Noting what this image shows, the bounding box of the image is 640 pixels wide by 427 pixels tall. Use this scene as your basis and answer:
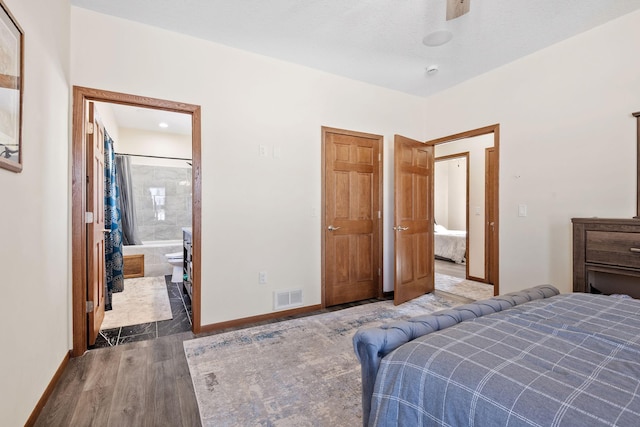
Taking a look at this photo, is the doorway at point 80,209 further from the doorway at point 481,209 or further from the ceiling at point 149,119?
the doorway at point 481,209

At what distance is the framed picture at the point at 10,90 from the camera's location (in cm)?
128

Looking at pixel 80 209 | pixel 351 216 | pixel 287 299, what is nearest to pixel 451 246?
pixel 351 216

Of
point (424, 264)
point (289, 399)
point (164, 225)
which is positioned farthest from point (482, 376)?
point (164, 225)

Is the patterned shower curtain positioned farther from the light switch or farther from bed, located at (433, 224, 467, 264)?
bed, located at (433, 224, 467, 264)

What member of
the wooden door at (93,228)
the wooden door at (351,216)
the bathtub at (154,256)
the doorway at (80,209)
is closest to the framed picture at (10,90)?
the doorway at (80,209)

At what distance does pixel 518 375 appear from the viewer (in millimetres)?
820

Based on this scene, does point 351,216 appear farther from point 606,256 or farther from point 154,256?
point 154,256

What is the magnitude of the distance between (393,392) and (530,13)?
2.89m

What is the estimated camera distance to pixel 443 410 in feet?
2.78

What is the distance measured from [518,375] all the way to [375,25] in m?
2.64

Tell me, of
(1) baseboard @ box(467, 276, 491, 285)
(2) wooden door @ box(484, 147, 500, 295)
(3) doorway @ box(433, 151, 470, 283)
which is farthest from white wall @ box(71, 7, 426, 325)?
(3) doorway @ box(433, 151, 470, 283)

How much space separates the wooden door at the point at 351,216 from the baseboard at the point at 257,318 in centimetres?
25

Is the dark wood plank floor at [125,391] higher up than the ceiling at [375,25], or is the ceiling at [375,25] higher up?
the ceiling at [375,25]

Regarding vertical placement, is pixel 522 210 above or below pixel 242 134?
below
